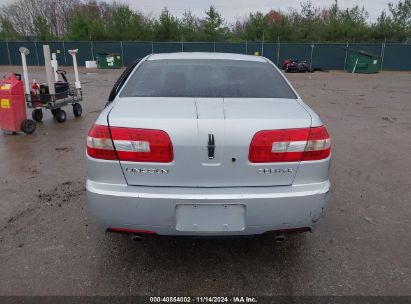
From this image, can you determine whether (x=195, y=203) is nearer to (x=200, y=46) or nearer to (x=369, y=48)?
(x=200, y=46)

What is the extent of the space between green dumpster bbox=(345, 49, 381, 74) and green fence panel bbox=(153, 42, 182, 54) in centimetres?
1495

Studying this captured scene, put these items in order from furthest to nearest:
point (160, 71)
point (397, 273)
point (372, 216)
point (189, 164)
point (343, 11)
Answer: point (343, 11)
point (372, 216)
point (160, 71)
point (397, 273)
point (189, 164)

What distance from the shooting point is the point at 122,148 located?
7.73ft

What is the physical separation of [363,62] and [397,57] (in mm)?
5775

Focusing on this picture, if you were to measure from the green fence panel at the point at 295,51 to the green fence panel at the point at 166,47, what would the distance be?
9.31 m

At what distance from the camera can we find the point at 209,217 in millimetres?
2330

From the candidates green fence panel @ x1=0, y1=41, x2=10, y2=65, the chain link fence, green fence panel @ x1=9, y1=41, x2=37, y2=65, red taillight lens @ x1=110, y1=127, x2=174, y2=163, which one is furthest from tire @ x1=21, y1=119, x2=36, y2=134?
green fence panel @ x1=0, y1=41, x2=10, y2=65

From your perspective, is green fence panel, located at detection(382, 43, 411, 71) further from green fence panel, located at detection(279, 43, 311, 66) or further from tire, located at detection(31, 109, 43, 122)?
tire, located at detection(31, 109, 43, 122)

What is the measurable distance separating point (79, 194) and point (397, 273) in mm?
3232

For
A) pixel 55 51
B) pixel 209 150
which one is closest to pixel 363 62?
pixel 55 51

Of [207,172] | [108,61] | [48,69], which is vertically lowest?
[108,61]

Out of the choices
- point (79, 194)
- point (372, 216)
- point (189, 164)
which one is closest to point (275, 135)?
point (189, 164)

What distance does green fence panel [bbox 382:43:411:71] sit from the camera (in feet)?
99.3

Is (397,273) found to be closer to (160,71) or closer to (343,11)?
(160,71)
